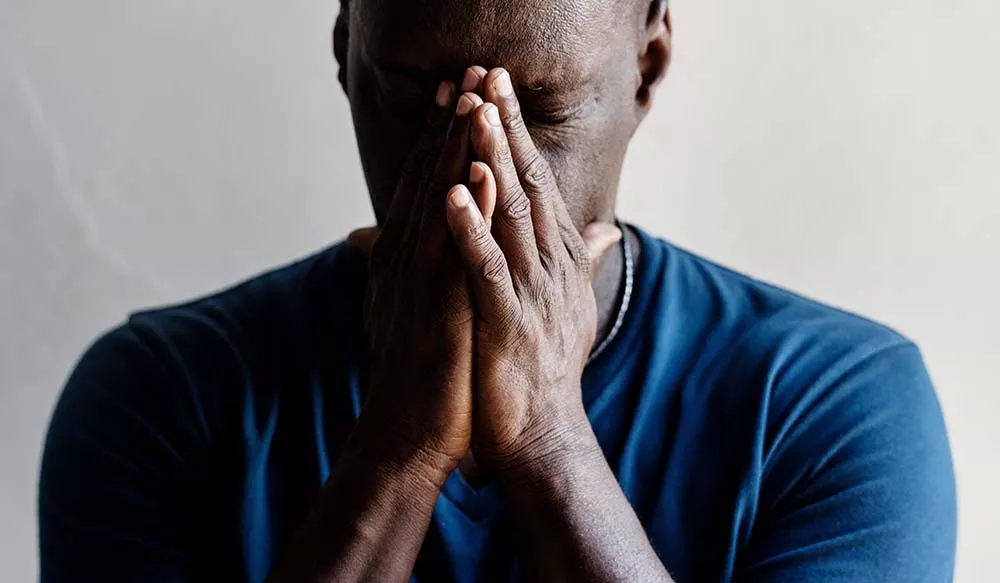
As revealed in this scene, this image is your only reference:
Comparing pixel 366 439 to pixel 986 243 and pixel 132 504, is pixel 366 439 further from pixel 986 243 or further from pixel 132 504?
pixel 986 243

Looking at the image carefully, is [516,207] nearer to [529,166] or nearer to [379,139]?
[529,166]

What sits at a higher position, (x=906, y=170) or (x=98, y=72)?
(x=98, y=72)

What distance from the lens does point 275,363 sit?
122cm

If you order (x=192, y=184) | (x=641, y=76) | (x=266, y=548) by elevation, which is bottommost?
(x=266, y=548)

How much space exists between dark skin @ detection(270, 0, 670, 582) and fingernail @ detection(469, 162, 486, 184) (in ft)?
0.07

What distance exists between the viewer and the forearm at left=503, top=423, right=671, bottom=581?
39.5 inches

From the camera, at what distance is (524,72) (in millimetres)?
1006

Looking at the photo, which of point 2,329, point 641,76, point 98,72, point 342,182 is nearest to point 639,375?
point 641,76

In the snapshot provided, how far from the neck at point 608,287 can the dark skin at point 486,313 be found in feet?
0.46

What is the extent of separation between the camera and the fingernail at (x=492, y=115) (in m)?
0.92

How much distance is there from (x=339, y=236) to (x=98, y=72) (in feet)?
1.36

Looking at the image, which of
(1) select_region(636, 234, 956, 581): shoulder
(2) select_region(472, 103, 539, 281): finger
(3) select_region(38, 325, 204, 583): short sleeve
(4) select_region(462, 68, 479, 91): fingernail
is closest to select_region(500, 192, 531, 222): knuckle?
(2) select_region(472, 103, 539, 281): finger

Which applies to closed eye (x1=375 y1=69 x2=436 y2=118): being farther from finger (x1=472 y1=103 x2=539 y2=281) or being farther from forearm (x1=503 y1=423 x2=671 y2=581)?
forearm (x1=503 y1=423 x2=671 y2=581)

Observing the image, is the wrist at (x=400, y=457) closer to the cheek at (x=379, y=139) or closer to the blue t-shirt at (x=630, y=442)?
the blue t-shirt at (x=630, y=442)
